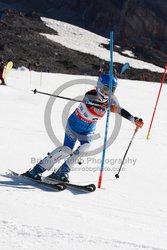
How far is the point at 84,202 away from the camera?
17.6 ft

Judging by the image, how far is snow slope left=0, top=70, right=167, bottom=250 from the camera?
12.6ft

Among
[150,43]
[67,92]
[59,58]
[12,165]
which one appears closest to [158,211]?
[12,165]

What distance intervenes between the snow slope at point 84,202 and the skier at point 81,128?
0.44 meters

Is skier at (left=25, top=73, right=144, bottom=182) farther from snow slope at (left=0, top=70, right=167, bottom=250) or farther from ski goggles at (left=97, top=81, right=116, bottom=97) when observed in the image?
snow slope at (left=0, top=70, right=167, bottom=250)

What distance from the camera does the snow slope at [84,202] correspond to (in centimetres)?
385

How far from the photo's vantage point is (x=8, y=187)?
5395mm

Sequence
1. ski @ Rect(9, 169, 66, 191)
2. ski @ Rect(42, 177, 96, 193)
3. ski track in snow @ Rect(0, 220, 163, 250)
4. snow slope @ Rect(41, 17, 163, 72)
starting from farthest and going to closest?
snow slope @ Rect(41, 17, 163, 72) → ski @ Rect(42, 177, 96, 193) → ski @ Rect(9, 169, 66, 191) → ski track in snow @ Rect(0, 220, 163, 250)

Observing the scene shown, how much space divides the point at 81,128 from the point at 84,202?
1348 millimetres

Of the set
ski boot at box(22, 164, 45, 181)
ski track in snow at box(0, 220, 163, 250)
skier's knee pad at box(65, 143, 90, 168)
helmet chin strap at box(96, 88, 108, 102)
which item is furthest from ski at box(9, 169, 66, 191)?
ski track in snow at box(0, 220, 163, 250)

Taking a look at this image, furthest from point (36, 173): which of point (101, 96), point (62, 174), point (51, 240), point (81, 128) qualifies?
point (51, 240)

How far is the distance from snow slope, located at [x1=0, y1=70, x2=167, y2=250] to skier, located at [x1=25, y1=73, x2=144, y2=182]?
0.44 m

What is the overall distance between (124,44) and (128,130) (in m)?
43.9

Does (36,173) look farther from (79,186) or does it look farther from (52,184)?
(79,186)

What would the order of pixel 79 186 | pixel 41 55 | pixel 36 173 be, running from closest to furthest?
1. pixel 79 186
2. pixel 36 173
3. pixel 41 55
